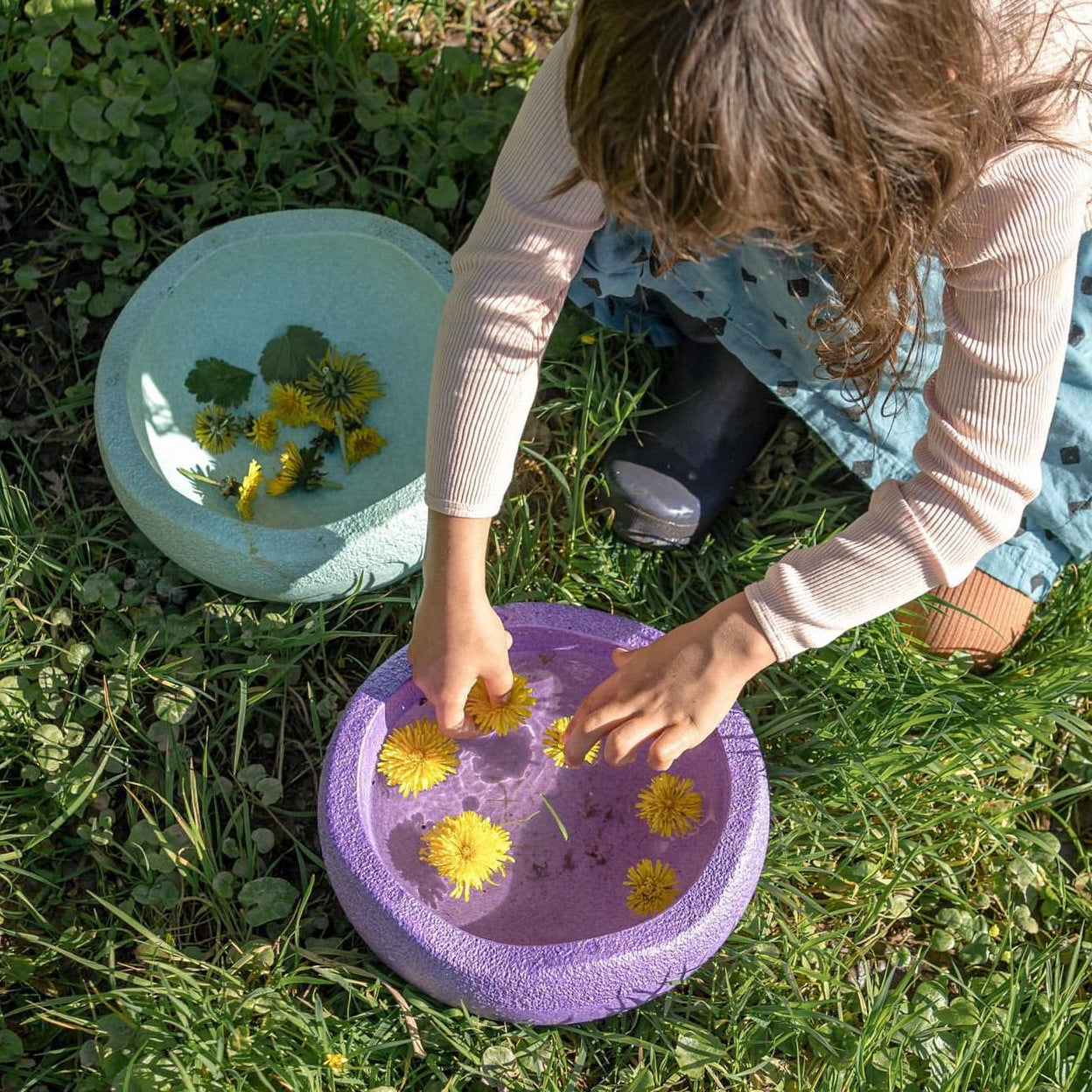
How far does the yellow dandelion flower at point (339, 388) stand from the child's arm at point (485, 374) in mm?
366

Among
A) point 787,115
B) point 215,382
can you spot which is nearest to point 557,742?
point 215,382

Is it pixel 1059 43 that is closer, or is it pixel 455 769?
pixel 1059 43

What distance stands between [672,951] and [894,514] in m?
0.51

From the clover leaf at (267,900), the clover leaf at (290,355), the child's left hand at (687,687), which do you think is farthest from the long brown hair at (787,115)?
the clover leaf at (267,900)

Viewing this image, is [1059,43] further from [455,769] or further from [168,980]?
[168,980]

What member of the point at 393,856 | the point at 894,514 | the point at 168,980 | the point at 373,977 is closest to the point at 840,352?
the point at 894,514

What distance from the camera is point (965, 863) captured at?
4.99 feet

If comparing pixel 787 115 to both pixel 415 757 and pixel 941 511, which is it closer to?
pixel 941 511

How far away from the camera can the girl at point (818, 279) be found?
85 centimetres

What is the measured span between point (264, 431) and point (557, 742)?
598 mm

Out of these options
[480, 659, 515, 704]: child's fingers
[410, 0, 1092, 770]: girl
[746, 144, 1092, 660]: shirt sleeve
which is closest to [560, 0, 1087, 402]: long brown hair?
[410, 0, 1092, 770]: girl

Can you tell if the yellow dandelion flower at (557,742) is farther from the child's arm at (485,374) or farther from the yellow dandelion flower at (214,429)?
the yellow dandelion flower at (214,429)

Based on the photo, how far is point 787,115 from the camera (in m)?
0.84

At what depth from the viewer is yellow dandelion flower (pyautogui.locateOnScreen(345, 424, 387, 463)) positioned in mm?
1590
